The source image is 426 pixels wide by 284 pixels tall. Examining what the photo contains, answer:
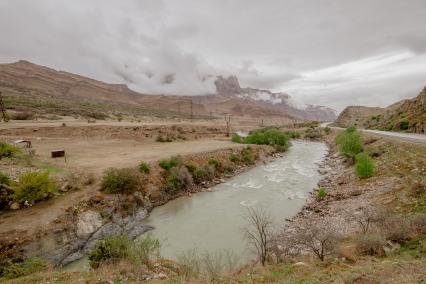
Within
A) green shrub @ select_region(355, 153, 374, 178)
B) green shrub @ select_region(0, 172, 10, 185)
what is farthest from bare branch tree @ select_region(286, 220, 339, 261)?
green shrub @ select_region(0, 172, 10, 185)

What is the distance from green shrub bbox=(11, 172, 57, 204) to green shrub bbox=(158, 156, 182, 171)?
11.3m

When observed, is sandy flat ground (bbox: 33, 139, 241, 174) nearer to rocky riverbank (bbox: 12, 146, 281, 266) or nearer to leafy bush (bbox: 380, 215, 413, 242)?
rocky riverbank (bbox: 12, 146, 281, 266)

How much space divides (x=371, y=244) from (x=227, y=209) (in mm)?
12755

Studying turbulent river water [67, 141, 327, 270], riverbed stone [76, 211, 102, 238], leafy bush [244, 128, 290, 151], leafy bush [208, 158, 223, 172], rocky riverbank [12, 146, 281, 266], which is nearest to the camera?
rocky riverbank [12, 146, 281, 266]

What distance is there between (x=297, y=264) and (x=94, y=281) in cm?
786

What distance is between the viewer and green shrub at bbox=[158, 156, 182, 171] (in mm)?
27434

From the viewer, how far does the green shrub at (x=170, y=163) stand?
2743 centimetres

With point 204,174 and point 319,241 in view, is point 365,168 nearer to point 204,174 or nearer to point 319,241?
point 319,241

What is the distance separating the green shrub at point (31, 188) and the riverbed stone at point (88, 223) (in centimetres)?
306

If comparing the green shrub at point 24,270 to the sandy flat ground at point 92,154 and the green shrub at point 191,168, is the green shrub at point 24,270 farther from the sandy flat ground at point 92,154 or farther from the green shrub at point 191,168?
the green shrub at point 191,168

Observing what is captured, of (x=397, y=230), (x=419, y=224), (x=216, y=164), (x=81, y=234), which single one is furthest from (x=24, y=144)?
(x=419, y=224)

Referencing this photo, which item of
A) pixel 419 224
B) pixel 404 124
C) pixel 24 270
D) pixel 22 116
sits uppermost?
pixel 22 116

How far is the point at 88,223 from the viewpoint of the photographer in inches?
679

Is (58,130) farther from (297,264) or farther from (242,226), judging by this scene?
(297,264)
